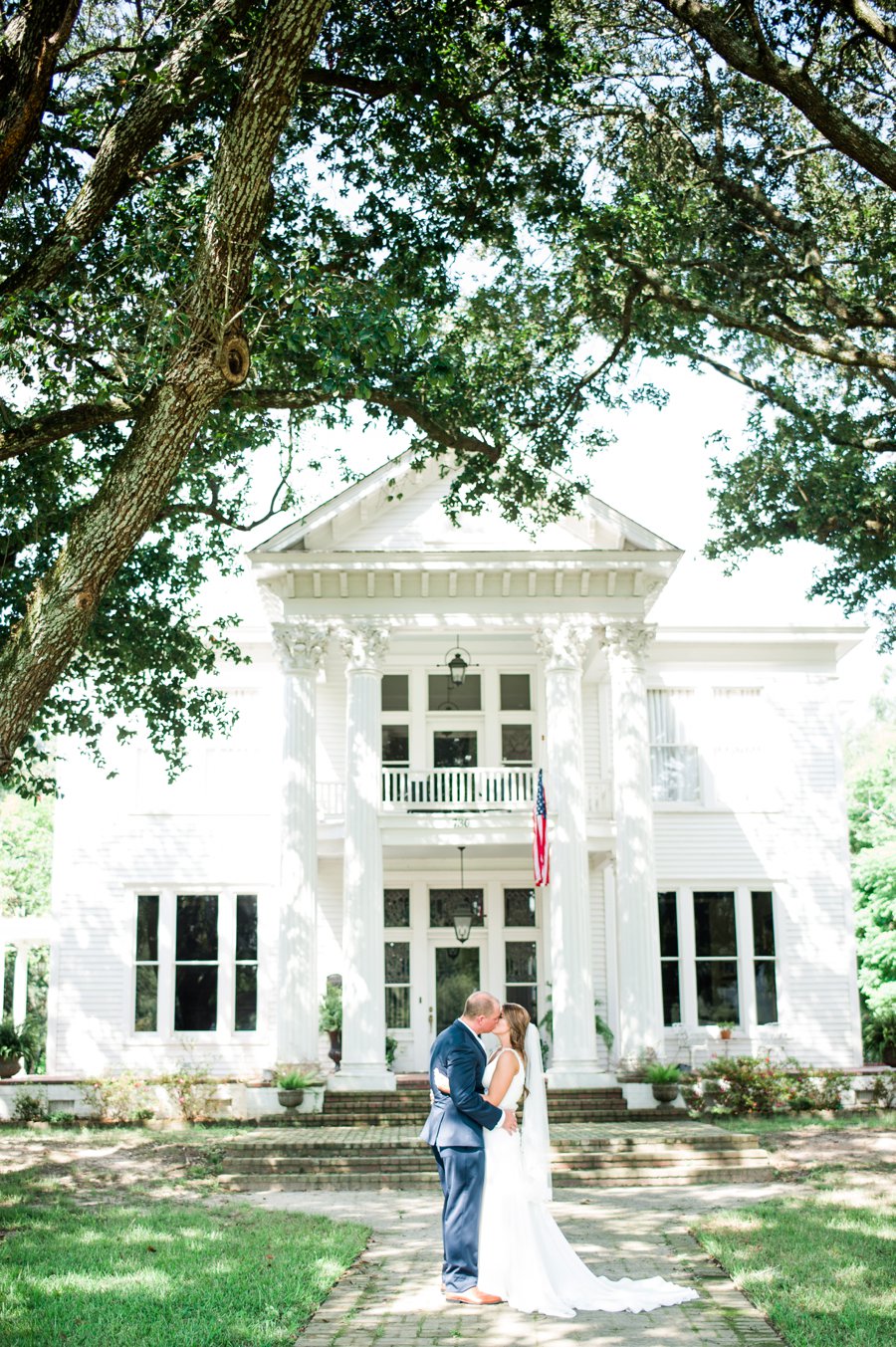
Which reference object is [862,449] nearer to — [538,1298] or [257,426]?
[257,426]

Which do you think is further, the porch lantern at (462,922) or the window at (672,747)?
the window at (672,747)

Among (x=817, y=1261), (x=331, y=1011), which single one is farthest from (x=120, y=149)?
(x=331, y=1011)

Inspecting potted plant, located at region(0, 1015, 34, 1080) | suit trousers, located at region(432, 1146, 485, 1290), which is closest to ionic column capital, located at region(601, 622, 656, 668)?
potted plant, located at region(0, 1015, 34, 1080)

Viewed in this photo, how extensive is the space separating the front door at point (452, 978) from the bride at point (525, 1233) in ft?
46.6

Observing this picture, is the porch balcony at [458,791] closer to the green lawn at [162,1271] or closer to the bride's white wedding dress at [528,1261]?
the green lawn at [162,1271]

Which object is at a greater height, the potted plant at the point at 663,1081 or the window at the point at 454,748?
the window at the point at 454,748

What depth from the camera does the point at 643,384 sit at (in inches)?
557

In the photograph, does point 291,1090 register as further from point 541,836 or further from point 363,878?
point 541,836

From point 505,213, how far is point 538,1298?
9166 millimetres

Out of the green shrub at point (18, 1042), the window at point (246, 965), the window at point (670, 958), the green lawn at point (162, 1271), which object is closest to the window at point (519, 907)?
the window at point (670, 958)

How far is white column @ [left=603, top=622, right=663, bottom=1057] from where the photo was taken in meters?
19.5

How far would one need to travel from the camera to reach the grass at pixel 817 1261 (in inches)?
297

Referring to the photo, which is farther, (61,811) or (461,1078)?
(61,811)

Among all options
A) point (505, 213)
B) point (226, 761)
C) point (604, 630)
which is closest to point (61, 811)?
point (226, 761)
